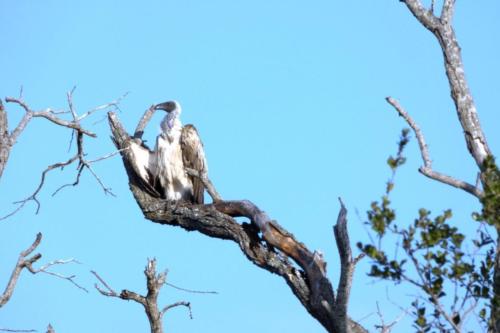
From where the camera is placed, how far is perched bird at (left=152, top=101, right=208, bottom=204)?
33.1 feet

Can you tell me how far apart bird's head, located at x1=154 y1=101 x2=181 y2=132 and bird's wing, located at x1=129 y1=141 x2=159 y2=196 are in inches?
14.3

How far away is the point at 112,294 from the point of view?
8539 mm

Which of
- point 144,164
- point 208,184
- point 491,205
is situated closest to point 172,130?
point 144,164

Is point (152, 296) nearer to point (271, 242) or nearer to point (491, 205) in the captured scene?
point (271, 242)

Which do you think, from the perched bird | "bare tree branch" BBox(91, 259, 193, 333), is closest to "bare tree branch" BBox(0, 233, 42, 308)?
"bare tree branch" BBox(91, 259, 193, 333)

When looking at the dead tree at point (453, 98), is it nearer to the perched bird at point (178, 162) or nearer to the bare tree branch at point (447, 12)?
the bare tree branch at point (447, 12)

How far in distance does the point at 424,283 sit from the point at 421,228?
30 cm

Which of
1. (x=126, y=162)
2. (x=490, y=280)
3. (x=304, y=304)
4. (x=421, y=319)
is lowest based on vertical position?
(x=421, y=319)

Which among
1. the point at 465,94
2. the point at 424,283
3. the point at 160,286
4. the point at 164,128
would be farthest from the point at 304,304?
the point at 164,128

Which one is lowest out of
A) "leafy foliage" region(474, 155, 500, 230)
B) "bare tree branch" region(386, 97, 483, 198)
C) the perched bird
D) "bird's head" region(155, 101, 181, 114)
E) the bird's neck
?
"leafy foliage" region(474, 155, 500, 230)

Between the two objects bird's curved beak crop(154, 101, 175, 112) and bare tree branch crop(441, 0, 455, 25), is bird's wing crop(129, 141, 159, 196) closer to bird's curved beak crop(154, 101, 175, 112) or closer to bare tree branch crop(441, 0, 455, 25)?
bird's curved beak crop(154, 101, 175, 112)

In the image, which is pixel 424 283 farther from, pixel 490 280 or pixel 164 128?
pixel 164 128

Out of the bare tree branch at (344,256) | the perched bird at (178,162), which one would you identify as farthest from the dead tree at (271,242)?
the perched bird at (178,162)

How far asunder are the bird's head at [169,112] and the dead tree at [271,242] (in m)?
0.84
